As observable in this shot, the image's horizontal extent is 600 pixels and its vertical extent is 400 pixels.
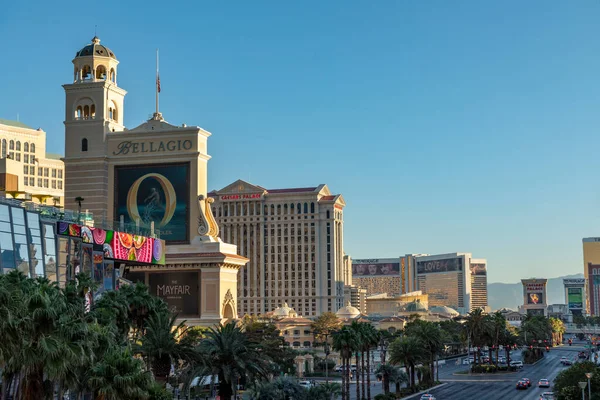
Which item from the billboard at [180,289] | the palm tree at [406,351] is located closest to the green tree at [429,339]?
the palm tree at [406,351]

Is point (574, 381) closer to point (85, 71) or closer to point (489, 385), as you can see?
point (489, 385)

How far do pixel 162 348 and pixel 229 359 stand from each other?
4.89m

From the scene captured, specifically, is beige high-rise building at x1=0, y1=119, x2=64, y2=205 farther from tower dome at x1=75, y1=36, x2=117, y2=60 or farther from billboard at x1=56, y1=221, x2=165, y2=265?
billboard at x1=56, y1=221, x2=165, y2=265

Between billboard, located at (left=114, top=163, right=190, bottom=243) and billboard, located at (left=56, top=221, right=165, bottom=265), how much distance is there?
51.4 ft

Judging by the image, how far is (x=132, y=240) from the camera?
8275 centimetres

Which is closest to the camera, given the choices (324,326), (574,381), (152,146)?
(574,381)

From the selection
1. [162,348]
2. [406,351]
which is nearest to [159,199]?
[406,351]

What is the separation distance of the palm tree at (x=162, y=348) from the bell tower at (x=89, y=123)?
161 feet

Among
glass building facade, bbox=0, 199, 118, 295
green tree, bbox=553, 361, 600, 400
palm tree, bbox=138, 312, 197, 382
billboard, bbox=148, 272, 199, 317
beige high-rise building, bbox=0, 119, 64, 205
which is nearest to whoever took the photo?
palm tree, bbox=138, 312, 197, 382

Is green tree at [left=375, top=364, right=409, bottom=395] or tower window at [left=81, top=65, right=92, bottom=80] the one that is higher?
tower window at [left=81, top=65, right=92, bottom=80]

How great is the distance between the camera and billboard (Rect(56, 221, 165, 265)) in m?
71.9

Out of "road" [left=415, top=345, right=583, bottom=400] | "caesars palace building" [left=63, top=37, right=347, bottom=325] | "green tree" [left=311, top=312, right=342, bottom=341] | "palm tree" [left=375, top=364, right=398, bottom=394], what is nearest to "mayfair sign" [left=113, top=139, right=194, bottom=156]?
"caesars palace building" [left=63, top=37, right=347, bottom=325]

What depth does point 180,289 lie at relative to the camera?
346 feet

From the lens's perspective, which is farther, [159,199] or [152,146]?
[152,146]
